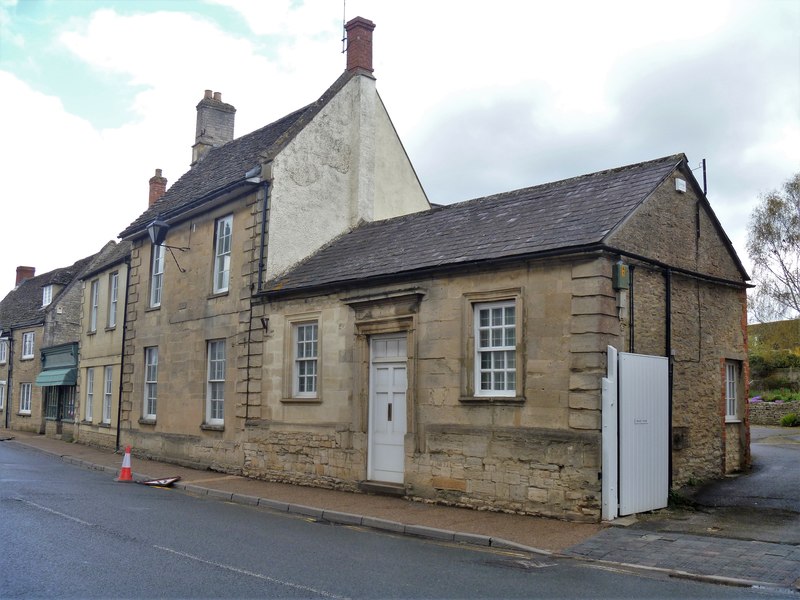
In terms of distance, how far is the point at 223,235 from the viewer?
63.0 feet

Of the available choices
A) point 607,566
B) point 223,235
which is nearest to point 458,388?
point 607,566

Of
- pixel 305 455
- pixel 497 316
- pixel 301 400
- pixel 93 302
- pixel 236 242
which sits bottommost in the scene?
pixel 305 455

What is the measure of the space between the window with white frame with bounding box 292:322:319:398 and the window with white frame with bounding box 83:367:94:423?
13715mm

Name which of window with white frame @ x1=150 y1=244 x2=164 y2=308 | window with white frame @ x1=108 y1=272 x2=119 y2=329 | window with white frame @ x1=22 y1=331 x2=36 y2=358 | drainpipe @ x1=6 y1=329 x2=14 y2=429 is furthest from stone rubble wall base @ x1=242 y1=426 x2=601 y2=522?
drainpipe @ x1=6 y1=329 x2=14 y2=429

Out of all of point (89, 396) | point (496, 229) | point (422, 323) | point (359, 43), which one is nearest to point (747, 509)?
point (422, 323)

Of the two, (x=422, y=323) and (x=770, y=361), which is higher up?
(x=770, y=361)

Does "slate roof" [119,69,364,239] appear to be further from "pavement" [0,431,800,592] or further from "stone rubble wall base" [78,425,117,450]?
"pavement" [0,431,800,592]

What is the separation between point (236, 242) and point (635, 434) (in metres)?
11.0

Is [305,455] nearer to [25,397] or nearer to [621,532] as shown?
[621,532]

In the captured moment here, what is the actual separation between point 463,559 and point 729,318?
8.87 m

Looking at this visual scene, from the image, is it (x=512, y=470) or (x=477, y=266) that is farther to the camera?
(x=477, y=266)

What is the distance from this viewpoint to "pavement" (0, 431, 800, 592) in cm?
805

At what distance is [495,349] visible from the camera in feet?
40.2

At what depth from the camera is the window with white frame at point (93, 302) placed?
27062 mm
